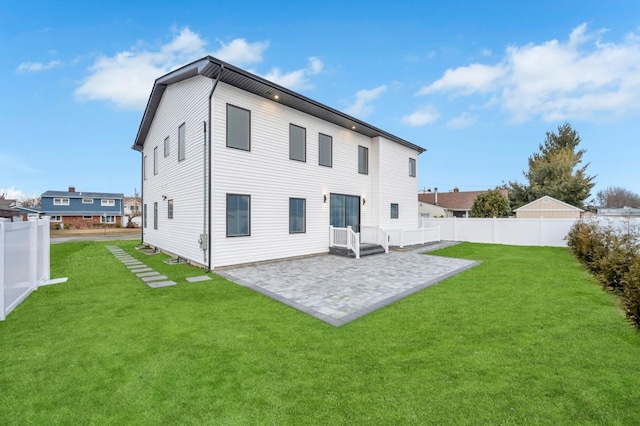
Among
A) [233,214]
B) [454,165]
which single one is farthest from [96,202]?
[454,165]

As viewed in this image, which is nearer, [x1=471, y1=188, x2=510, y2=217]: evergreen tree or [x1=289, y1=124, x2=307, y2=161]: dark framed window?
[x1=289, y1=124, x2=307, y2=161]: dark framed window

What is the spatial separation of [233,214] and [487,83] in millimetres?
17836

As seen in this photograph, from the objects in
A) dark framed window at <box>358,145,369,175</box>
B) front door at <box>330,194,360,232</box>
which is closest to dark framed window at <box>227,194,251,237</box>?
front door at <box>330,194,360,232</box>

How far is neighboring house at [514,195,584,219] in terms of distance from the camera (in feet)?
70.3

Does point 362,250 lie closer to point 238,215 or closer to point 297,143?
point 297,143

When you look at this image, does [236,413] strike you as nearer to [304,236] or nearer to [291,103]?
[304,236]

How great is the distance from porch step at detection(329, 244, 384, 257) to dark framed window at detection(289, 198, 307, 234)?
162 centimetres

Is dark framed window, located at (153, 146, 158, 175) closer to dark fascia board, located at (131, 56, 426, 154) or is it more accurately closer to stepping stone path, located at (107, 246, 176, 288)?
dark fascia board, located at (131, 56, 426, 154)

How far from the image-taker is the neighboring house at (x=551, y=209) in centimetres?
2144

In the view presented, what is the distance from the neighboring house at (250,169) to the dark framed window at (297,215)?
4cm

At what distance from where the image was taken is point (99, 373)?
302 cm

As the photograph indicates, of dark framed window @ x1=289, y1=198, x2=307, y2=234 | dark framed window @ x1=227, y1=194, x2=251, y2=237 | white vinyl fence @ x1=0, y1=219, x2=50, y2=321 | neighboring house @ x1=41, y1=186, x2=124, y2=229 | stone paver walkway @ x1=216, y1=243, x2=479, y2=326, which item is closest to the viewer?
white vinyl fence @ x1=0, y1=219, x2=50, y2=321

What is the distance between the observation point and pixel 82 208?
3891 cm

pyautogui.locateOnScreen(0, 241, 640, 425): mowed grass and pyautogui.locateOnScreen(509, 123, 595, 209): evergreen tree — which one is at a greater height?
pyautogui.locateOnScreen(509, 123, 595, 209): evergreen tree
